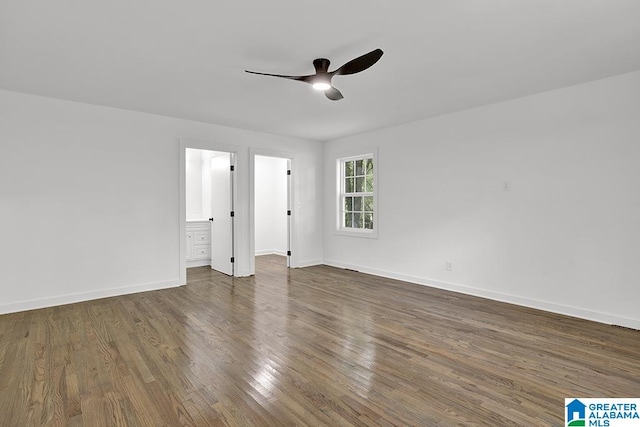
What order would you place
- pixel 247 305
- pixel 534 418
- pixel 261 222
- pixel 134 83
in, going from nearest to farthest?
1. pixel 534 418
2. pixel 134 83
3. pixel 247 305
4. pixel 261 222

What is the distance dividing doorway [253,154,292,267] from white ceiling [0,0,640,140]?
157 inches

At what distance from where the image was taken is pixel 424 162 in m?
4.96

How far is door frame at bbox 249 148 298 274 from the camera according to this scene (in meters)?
5.62

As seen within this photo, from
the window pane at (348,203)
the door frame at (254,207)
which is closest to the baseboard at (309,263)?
the door frame at (254,207)

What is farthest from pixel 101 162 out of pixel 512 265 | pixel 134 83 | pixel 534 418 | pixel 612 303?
pixel 612 303

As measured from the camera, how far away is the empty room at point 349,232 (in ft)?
6.99

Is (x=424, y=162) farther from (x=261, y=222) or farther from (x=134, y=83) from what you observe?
(x=261, y=222)

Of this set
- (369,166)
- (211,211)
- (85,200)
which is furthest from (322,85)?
(211,211)

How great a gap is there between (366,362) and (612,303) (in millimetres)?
2790

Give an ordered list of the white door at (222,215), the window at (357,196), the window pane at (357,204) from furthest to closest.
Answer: the window pane at (357,204) → the window at (357,196) → the white door at (222,215)

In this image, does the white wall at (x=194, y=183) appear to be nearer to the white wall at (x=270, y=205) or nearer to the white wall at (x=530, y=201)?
the white wall at (x=270, y=205)

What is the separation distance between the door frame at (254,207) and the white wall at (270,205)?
1.72 metres

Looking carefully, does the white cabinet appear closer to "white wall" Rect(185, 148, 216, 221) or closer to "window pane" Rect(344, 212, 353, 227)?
"white wall" Rect(185, 148, 216, 221)

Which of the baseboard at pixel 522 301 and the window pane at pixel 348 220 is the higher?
the window pane at pixel 348 220
